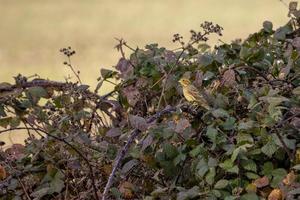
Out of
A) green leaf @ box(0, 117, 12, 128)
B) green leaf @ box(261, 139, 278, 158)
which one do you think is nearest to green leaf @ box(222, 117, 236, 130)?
green leaf @ box(261, 139, 278, 158)

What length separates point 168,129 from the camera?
205 cm

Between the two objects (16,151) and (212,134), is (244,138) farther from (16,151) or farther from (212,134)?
(16,151)

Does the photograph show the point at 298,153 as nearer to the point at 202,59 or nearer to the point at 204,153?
the point at 204,153

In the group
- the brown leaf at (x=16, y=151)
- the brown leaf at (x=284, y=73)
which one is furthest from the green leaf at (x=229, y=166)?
the brown leaf at (x=16, y=151)

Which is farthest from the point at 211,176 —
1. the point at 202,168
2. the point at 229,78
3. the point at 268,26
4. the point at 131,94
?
the point at 268,26

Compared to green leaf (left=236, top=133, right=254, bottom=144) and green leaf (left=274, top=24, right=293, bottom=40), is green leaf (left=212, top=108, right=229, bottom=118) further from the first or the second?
green leaf (left=274, top=24, right=293, bottom=40)

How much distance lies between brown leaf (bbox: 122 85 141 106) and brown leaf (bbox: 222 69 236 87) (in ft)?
1.34

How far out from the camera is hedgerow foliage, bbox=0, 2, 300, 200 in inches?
76.7

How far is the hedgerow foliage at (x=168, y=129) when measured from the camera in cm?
195

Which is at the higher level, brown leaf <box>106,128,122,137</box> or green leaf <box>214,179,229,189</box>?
brown leaf <box>106,128,122,137</box>

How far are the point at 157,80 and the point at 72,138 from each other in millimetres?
429

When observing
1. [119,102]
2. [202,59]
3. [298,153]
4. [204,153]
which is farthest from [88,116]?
[298,153]

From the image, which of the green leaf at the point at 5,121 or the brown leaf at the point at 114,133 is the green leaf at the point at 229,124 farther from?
the green leaf at the point at 5,121

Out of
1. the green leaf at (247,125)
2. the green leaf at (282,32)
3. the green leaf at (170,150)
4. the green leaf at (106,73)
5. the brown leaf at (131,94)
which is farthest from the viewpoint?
the green leaf at (282,32)
